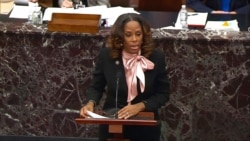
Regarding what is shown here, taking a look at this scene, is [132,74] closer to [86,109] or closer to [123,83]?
[123,83]

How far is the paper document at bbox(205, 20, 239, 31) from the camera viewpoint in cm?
416

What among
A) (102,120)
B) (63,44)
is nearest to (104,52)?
(102,120)

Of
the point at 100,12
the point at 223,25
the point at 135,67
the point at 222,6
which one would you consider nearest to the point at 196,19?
the point at 223,25

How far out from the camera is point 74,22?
13.1ft

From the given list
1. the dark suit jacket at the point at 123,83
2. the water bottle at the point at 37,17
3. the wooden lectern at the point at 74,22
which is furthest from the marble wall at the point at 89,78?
the dark suit jacket at the point at 123,83

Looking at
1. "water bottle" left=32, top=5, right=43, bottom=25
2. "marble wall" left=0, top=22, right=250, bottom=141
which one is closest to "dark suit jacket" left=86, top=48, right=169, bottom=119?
"marble wall" left=0, top=22, right=250, bottom=141

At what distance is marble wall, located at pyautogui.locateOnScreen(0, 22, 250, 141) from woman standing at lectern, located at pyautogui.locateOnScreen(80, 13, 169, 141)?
80cm

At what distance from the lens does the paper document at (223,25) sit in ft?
13.7

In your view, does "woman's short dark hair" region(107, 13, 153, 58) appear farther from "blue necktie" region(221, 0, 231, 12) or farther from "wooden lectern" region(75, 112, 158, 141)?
"blue necktie" region(221, 0, 231, 12)

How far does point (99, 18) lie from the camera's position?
4.03 m

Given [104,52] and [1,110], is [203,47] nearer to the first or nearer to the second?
[104,52]

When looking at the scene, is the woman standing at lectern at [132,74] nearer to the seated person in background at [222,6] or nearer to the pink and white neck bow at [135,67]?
the pink and white neck bow at [135,67]

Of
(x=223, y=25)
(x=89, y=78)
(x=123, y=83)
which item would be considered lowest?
(x=89, y=78)

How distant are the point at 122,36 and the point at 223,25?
1.42 metres
